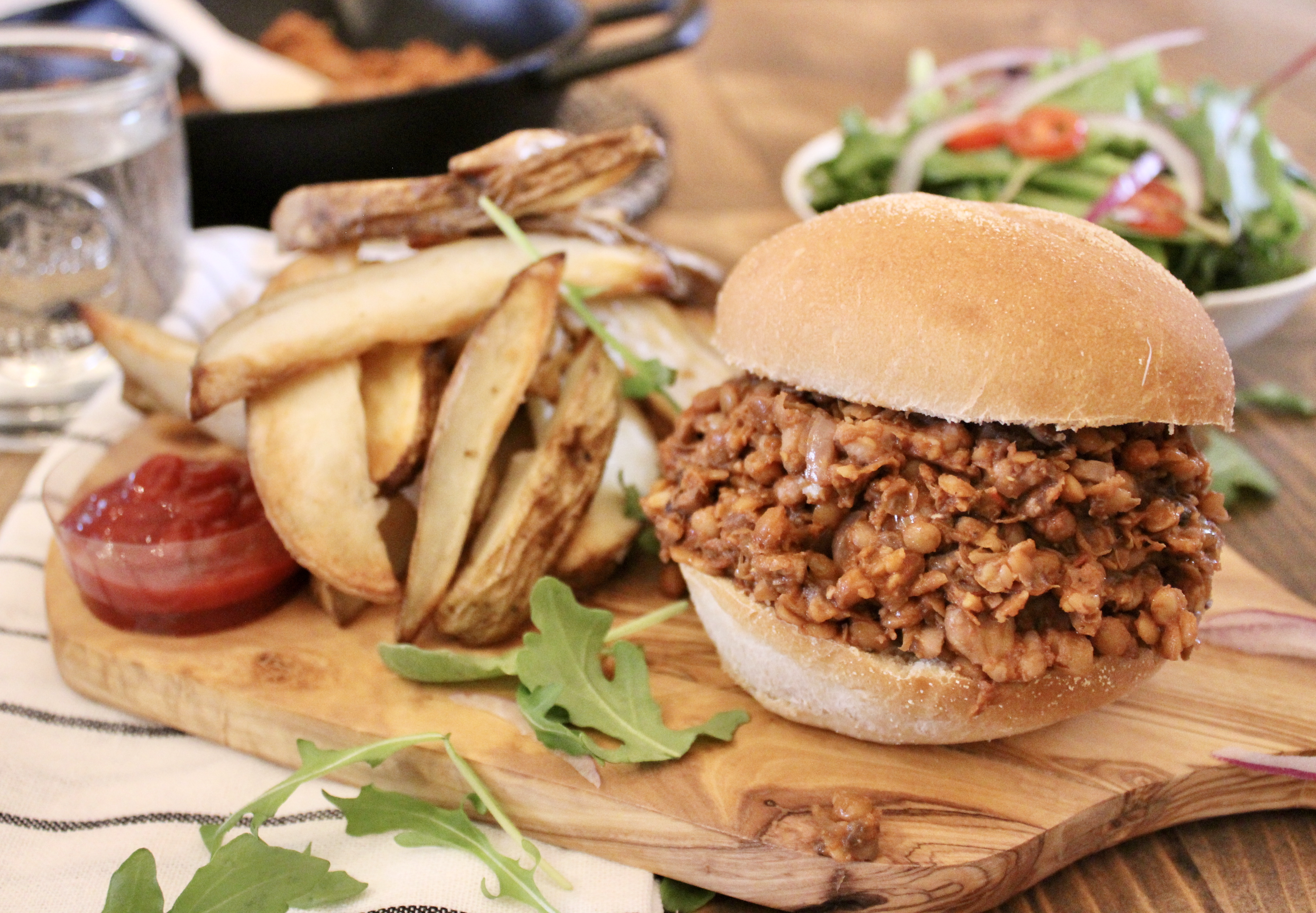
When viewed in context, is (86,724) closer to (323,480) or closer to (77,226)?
(323,480)

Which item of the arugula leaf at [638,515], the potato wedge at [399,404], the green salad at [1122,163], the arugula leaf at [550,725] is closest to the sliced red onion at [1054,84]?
the green salad at [1122,163]

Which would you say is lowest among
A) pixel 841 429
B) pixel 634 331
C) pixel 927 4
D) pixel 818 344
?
pixel 927 4

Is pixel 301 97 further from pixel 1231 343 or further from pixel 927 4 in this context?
pixel 927 4

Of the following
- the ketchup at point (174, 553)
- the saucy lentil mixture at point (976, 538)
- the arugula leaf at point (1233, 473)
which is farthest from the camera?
the arugula leaf at point (1233, 473)

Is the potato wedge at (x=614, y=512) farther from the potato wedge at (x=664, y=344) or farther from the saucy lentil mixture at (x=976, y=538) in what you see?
the saucy lentil mixture at (x=976, y=538)

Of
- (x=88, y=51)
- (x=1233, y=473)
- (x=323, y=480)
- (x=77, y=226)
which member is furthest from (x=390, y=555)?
(x=88, y=51)

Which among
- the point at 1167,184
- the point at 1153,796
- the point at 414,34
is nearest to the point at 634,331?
the point at 1153,796
